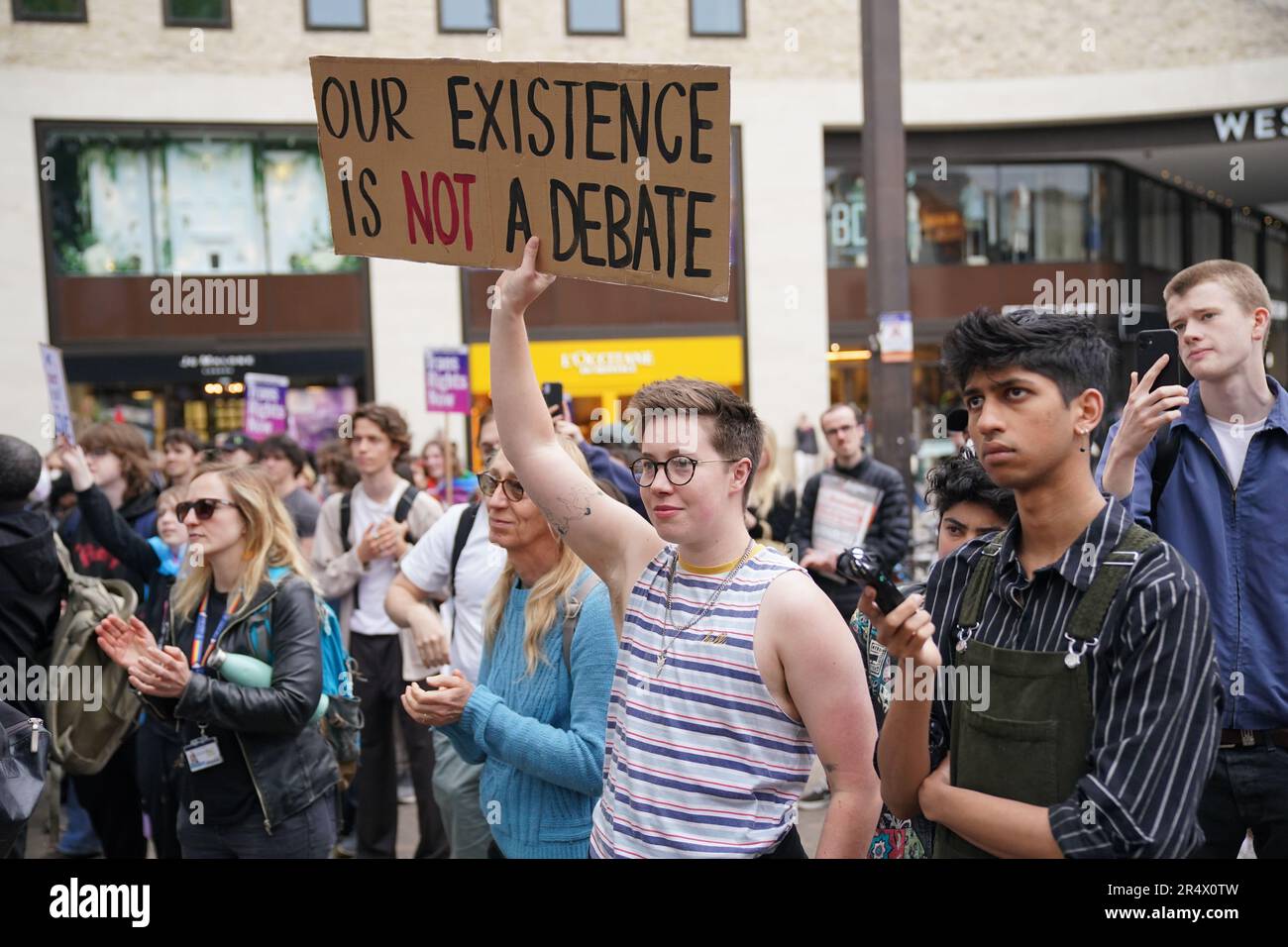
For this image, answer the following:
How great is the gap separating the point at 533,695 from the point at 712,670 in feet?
3.41

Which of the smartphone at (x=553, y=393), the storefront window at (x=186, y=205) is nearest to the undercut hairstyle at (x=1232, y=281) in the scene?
the smartphone at (x=553, y=393)

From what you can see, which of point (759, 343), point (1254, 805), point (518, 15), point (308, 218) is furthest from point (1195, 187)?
point (1254, 805)

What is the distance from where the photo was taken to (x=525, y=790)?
331 centimetres

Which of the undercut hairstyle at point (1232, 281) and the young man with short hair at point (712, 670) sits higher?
the undercut hairstyle at point (1232, 281)

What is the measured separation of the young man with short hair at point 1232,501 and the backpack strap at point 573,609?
145 centimetres

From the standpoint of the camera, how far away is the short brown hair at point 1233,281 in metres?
3.26

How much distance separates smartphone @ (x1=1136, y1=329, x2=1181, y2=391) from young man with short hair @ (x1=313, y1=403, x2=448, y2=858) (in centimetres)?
369

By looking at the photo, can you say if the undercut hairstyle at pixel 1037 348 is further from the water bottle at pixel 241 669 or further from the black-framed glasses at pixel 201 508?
the black-framed glasses at pixel 201 508

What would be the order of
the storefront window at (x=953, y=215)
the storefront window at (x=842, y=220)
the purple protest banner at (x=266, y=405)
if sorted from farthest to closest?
1. the storefront window at (x=953, y=215)
2. the storefront window at (x=842, y=220)
3. the purple protest banner at (x=266, y=405)

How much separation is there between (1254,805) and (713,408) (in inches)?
71.8

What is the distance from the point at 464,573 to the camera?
15.4 ft

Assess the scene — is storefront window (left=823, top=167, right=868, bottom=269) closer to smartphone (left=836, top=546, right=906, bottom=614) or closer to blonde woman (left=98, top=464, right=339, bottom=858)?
blonde woman (left=98, top=464, right=339, bottom=858)

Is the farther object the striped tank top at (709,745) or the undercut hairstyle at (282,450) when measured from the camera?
the undercut hairstyle at (282,450)
